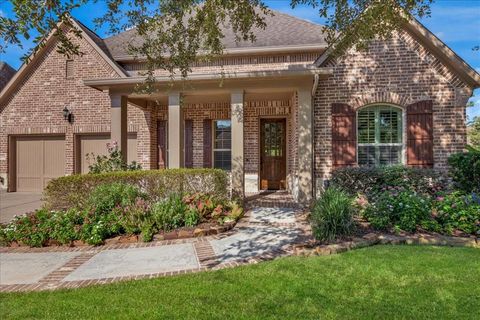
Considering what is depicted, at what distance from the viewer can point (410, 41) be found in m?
8.26

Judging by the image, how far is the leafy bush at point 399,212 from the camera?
5219 millimetres

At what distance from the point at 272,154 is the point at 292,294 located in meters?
7.61

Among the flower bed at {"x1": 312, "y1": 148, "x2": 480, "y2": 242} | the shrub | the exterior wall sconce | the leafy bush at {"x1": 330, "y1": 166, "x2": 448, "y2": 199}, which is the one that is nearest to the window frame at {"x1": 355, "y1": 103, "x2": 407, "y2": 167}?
the leafy bush at {"x1": 330, "y1": 166, "x2": 448, "y2": 199}

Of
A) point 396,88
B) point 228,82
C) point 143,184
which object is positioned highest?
point 228,82

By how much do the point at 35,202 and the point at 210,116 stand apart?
6.30m

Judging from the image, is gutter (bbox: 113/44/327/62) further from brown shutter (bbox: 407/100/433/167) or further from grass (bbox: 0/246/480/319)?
grass (bbox: 0/246/480/319)

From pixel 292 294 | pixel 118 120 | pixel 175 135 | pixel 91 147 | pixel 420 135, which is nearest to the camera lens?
pixel 292 294

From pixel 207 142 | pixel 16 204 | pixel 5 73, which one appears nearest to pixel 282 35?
pixel 207 142

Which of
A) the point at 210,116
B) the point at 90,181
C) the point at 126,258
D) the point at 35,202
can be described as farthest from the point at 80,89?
the point at 126,258

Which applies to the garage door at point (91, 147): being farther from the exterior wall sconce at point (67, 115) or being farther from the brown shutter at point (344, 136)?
the brown shutter at point (344, 136)

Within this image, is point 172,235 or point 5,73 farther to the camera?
point 5,73

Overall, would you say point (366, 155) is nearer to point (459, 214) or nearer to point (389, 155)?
point (389, 155)

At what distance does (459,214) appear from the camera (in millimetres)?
5203

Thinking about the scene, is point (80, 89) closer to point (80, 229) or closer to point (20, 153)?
point (20, 153)
